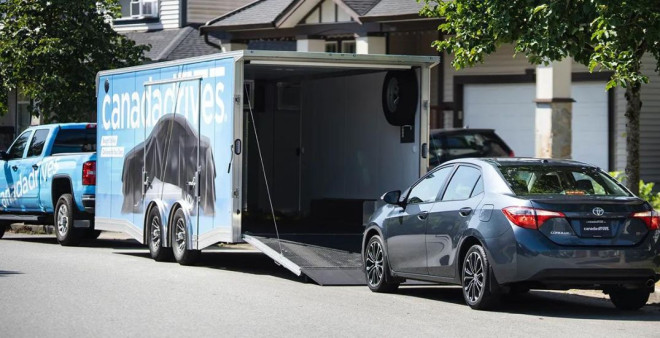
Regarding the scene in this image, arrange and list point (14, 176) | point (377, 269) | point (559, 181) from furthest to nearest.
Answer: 1. point (14, 176)
2. point (377, 269)
3. point (559, 181)

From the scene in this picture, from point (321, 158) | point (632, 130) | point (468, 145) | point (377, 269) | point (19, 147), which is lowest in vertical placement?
point (377, 269)

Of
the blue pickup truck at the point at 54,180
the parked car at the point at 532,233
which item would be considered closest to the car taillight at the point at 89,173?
the blue pickup truck at the point at 54,180

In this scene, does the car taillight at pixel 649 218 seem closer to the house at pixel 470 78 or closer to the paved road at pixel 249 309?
the paved road at pixel 249 309

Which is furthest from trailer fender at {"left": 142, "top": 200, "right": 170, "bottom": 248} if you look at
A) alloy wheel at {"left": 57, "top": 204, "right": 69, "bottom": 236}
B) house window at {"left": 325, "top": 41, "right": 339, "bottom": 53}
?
house window at {"left": 325, "top": 41, "right": 339, "bottom": 53}

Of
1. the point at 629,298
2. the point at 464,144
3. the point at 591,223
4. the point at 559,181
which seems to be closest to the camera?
the point at 591,223

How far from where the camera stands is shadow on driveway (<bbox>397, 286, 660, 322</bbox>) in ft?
40.6

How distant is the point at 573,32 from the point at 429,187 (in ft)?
8.05

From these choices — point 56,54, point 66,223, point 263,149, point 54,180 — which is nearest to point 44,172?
point 54,180

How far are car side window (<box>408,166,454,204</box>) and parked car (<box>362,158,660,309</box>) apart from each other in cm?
4

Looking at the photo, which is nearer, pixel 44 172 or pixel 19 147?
pixel 44 172

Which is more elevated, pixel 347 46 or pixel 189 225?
pixel 347 46

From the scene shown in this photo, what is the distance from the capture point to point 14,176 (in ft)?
75.5

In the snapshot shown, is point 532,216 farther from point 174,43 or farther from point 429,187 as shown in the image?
point 174,43

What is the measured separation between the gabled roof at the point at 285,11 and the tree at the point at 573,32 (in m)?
12.1
